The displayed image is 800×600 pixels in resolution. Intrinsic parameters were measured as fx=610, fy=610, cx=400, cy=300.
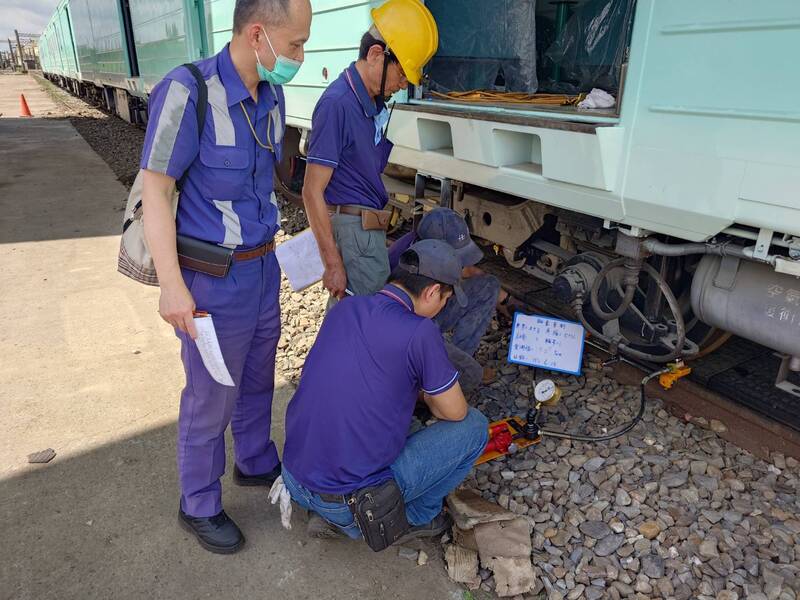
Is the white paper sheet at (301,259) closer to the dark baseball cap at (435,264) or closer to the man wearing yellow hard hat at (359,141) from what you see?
the man wearing yellow hard hat at (359,141)

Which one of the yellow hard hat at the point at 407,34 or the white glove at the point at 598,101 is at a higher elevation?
the yellow hard hat at the point at 407,34

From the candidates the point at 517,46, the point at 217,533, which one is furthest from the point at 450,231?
the point at 517,46

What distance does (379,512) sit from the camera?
2.04 m

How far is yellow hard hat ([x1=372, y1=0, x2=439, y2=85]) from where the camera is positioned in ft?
8.51

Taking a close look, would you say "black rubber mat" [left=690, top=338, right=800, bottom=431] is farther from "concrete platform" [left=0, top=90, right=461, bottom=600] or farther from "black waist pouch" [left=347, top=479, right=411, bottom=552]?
"black waist pouch" [left=347, top=479, right=411, bottom=552]

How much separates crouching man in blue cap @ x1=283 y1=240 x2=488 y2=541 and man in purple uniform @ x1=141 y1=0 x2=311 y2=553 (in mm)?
312

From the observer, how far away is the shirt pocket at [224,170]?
1918mm

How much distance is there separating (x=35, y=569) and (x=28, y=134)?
1556 cm

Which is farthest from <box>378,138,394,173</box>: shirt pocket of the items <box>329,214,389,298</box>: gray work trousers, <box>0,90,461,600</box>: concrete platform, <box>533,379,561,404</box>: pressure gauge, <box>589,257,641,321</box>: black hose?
<box>0,90,461,600</box>: concrete platform

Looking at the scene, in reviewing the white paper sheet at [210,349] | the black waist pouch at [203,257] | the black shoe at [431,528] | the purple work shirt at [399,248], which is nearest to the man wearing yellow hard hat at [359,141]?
the purple work shirt at [399,248]

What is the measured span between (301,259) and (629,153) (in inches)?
59.2

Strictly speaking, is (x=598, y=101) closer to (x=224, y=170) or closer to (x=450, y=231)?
(x=450, y=231)

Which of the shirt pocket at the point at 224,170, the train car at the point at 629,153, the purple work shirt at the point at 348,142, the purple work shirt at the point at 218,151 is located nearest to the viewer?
the purple work shirt at the point at 218,151

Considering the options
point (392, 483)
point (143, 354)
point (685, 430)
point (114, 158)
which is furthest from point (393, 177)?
point (114, 158)
